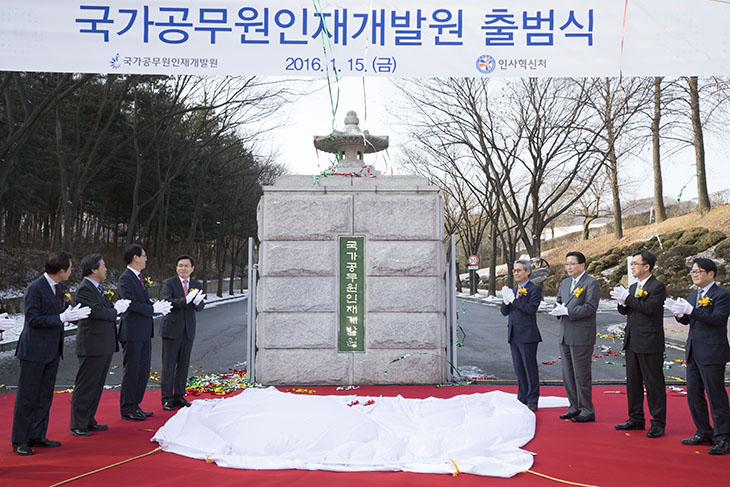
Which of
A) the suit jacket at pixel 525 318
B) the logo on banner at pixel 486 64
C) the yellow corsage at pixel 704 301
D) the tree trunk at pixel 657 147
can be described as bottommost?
the suit jacket at pixel 525 318

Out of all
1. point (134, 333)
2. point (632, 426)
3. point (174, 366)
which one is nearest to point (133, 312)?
point (134, 333)

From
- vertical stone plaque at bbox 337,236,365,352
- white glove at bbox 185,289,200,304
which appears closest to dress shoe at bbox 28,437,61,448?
white glove at bbox 185,289,200,304

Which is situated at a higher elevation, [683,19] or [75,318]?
[683,19]

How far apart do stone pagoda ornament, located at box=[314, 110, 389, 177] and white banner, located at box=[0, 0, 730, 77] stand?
4137 mm

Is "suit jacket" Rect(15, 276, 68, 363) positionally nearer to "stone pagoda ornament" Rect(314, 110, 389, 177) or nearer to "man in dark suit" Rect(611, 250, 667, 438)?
"stone pagoda ornament" Rect(314, 110, 389, 177)

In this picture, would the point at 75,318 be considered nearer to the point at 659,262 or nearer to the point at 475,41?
the point at 475,41

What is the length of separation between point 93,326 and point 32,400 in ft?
2.64

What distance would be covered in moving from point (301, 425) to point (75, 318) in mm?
2119

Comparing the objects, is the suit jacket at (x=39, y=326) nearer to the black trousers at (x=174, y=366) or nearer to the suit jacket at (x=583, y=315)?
the black trousers at (x=174, y=366)

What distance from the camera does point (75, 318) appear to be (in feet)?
15.0

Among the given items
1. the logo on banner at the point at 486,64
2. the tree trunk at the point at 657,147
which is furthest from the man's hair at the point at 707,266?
the tree trunk at the point at 657,147

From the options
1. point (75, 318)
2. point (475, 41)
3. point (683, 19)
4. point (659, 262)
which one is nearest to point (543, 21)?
point (475, 41)

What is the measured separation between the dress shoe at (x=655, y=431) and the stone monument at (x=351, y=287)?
2.92 meters

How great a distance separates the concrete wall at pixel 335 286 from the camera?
7273mm
